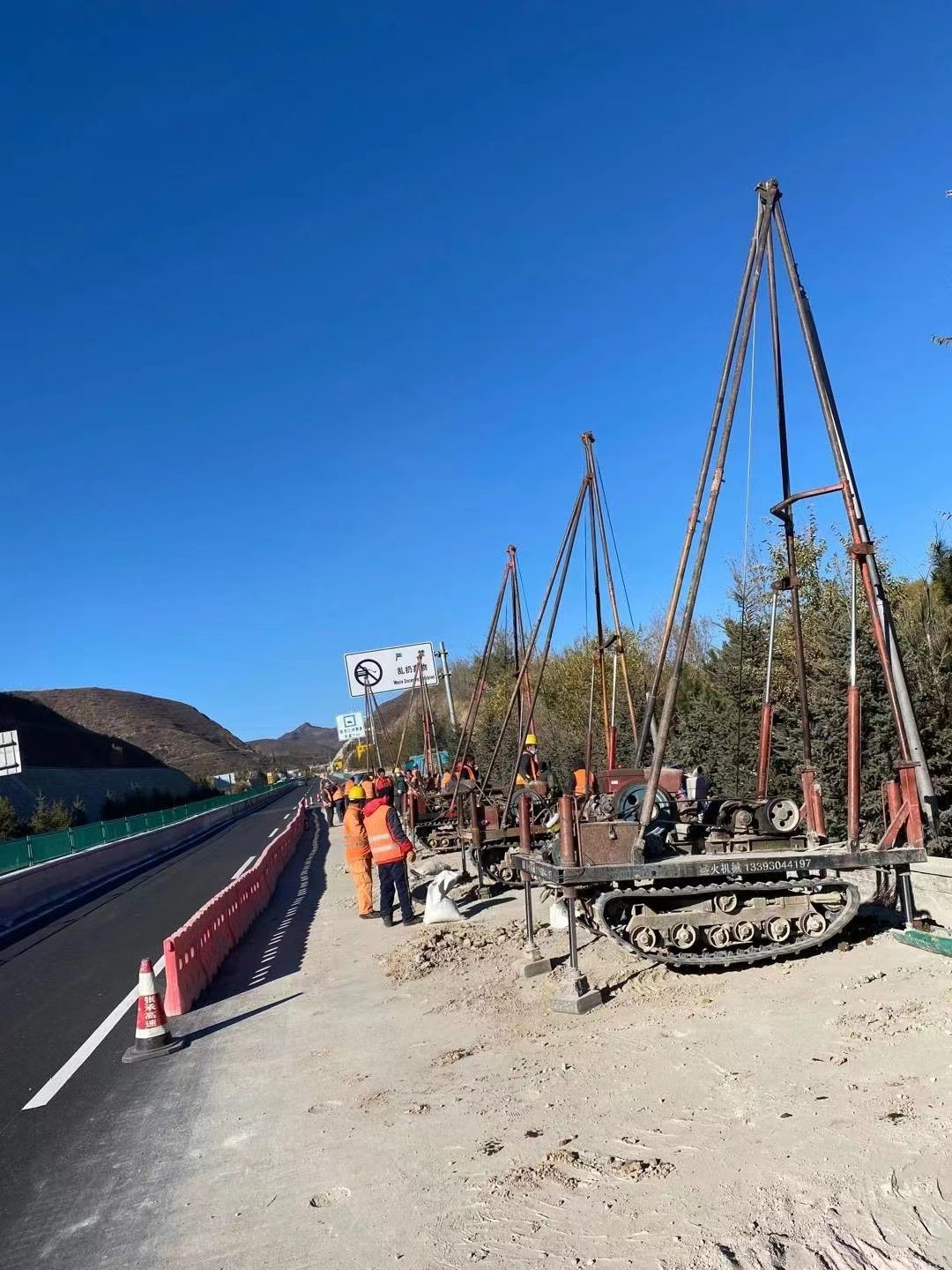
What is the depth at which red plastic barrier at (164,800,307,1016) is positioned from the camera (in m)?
8.45

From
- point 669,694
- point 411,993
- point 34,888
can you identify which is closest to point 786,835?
point 669,694

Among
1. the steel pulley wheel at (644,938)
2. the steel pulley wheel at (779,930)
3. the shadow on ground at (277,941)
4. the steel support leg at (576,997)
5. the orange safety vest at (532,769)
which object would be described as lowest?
the shadow on ground at (277,941)

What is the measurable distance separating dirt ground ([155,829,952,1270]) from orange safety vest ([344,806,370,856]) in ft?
17.5

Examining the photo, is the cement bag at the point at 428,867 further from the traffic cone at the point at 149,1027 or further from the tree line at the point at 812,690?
the traffic cone at the point at 149,1027

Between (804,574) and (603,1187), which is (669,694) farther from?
(804,574)

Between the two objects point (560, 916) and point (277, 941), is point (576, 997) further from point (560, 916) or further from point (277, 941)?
point (277, 941)

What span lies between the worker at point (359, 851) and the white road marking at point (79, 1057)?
3914mm

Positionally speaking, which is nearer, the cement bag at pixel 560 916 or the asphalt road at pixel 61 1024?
the asphalt road at pixel 61 1024

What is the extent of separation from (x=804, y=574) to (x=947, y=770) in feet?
22.5

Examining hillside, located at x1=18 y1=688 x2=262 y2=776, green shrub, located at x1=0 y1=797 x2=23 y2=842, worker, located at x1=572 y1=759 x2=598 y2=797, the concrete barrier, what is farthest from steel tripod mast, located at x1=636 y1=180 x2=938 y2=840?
hillside, located at x1=18 y1=688 x2=262 y2=776

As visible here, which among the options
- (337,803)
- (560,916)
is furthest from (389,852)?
(337,803)

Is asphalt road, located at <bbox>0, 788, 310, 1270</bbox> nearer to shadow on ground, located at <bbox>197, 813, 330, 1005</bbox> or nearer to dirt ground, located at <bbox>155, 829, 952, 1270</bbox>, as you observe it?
dirt ground, located at <bbox>155, 829, 952, 1270</bbox>

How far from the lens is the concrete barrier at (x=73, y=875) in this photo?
18.1m

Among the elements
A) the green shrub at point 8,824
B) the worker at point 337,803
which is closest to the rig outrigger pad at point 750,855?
the green shrub at point 8,824
